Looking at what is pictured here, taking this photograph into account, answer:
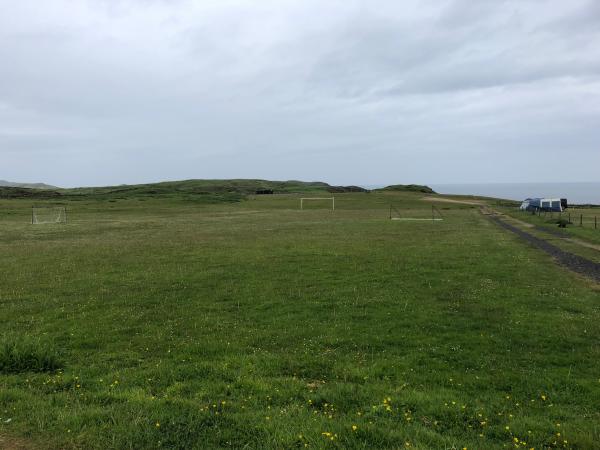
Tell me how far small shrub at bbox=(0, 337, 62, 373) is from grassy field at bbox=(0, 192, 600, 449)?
1.6 inches

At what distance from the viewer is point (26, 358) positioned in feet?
31.3

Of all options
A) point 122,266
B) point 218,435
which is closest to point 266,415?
point 218,435

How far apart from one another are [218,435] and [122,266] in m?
19.0

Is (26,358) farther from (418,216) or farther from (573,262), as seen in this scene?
(418,216)

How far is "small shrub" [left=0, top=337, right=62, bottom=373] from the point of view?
30.6ft

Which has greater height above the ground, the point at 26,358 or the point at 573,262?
the point at 573,262

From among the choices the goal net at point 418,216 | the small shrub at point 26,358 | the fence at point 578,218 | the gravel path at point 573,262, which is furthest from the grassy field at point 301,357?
the goal net at point 418,216

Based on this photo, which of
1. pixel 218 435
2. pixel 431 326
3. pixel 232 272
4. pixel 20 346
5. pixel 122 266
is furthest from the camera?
pixel 122 266

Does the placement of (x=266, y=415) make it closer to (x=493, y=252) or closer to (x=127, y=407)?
(x=127, y=407)

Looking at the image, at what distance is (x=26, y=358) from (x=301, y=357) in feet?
20.5

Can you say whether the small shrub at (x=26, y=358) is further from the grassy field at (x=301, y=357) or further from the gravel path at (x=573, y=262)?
the gravel path at (x=573, y=262)

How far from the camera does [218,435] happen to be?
6551 mm

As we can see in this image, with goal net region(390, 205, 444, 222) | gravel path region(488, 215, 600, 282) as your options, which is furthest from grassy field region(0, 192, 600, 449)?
goal net region(390, 205, 444, 222)

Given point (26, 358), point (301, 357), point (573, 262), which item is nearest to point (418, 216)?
point (573, 262)
